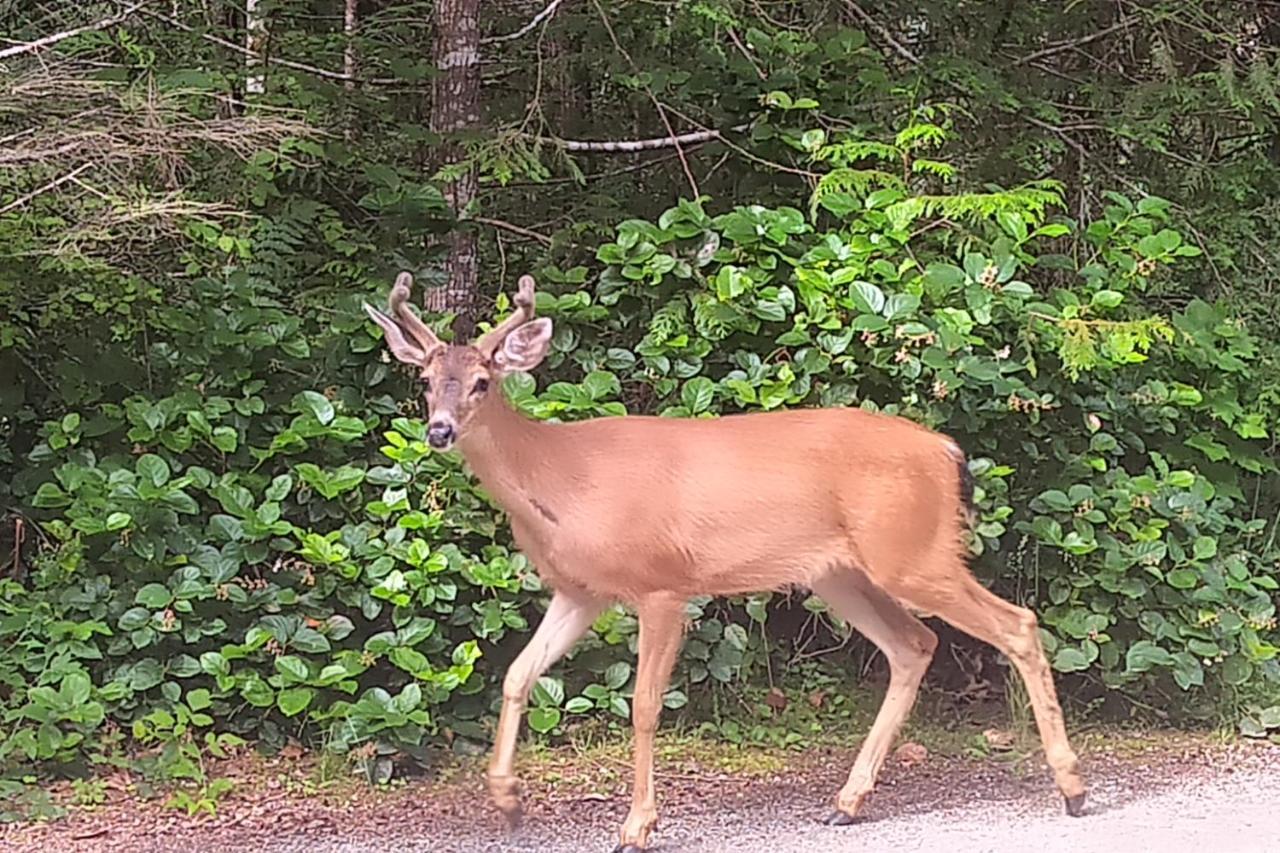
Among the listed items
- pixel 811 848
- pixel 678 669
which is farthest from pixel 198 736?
pixel 811 848

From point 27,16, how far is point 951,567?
15.7 feet

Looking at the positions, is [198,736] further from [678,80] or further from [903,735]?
[678,80]

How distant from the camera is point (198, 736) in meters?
5.95

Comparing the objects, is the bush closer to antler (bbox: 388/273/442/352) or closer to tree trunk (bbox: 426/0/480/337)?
tree trunk (bbox: 426/0/480/337)

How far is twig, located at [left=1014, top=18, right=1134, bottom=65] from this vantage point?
26.0ft

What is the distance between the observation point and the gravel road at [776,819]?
16.9 ft

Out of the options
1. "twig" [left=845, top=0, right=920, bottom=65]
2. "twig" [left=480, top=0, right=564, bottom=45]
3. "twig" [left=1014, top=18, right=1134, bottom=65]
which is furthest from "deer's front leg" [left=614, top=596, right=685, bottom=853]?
"twig" [left=1014, top=18, right=1134, bottom=65]

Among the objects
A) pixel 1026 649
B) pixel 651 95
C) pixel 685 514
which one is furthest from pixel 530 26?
pixel 1026 649

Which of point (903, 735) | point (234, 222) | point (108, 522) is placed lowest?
point (903, 735)

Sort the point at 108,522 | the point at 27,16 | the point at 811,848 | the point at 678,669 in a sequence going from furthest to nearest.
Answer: the point at 27,16 → the point at 678,669 → the point at 108,522 → the point at 811,848

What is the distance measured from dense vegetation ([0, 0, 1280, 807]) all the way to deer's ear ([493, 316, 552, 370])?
0.93m

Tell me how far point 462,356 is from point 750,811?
200cm

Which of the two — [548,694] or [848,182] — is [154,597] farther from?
[848,182]

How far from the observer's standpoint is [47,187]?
5.27 m
